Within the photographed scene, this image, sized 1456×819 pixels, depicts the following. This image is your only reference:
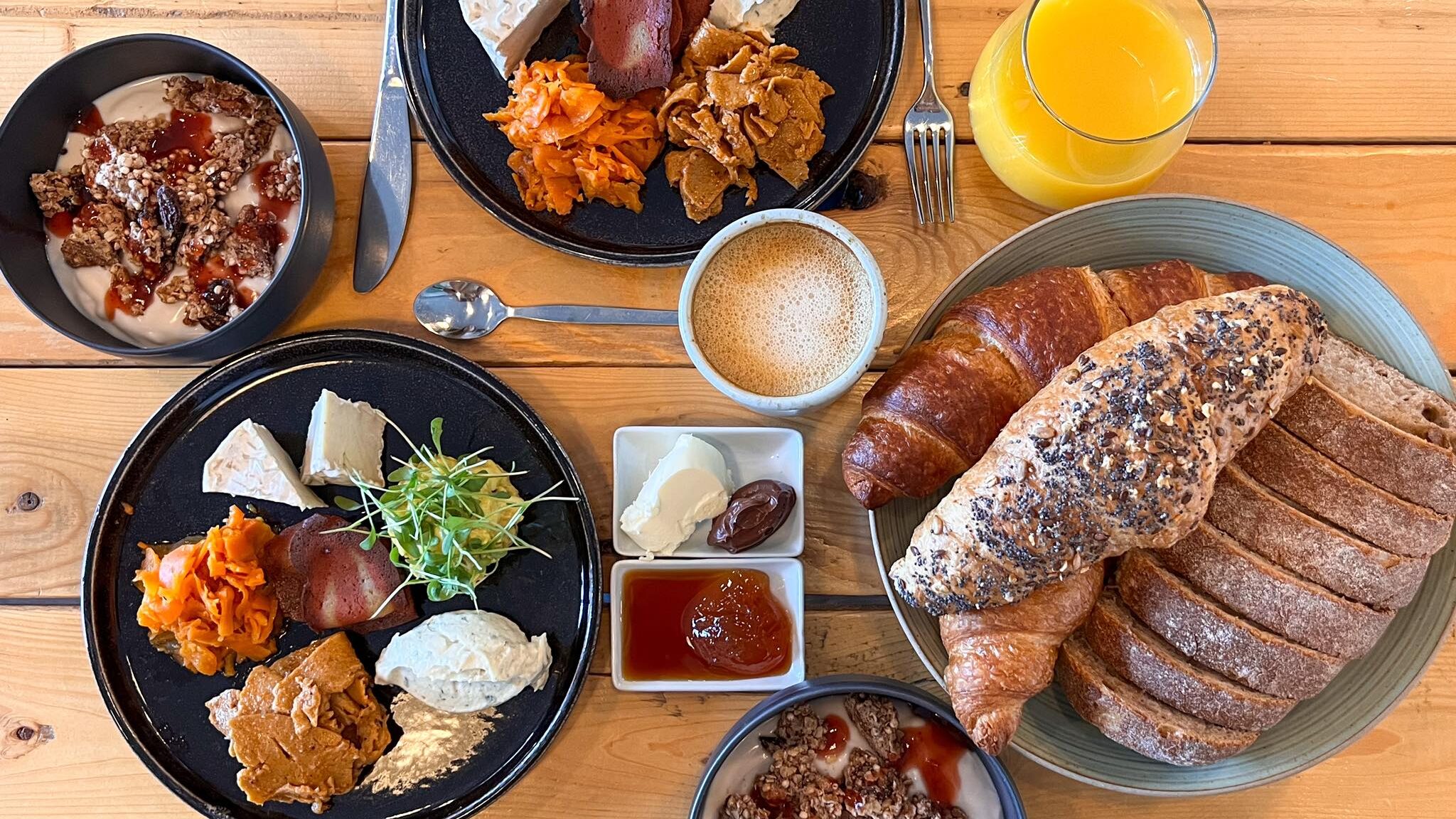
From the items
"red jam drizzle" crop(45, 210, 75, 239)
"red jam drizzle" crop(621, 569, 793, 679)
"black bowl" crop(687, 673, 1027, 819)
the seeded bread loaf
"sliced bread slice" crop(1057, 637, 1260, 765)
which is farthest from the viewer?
"red jam drizzle" crop(45, 210, 75, 239)

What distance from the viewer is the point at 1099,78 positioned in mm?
1667

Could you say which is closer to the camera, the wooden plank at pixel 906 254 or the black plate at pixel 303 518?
the black plate at pixel 303 518

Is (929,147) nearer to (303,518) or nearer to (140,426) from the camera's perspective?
(303,518)

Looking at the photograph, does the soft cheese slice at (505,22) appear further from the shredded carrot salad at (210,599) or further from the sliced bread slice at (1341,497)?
the sliced bread slice at (1341,497)

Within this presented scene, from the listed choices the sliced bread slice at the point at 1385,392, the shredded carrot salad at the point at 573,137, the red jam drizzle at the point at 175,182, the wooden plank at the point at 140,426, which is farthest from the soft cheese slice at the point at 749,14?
the sliced bread slice at the point at 1385,392

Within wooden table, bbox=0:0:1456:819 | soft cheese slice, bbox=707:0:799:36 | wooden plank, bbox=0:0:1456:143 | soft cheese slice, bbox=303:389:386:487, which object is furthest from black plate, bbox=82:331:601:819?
soft cheese slice, bbox=707:0:799:36

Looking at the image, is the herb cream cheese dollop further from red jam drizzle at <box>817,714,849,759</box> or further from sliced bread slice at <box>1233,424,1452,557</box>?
sliced bread slice at <box>1233,424,1452,557</box>

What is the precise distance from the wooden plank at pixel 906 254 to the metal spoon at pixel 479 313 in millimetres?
27

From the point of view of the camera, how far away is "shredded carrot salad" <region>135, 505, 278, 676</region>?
1.64m

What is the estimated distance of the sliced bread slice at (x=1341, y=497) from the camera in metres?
1.45

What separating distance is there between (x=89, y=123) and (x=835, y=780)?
1888mm

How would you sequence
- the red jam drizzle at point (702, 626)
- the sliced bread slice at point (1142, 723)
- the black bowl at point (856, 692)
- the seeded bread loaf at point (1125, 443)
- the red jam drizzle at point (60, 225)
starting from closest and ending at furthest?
the seeded bread loaf at point (1125, 443) → the sliced bread slice at point (1142, 723) → the black bowl at point (856, 692) → the red jam drizzle at point (702, 626) → the red jam drizzle at point (60, 225)

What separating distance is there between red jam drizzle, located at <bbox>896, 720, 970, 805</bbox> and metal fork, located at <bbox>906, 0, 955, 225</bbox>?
0.98 meters

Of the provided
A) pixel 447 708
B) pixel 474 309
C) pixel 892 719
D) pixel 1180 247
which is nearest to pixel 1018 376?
pixel 1180 247
